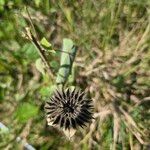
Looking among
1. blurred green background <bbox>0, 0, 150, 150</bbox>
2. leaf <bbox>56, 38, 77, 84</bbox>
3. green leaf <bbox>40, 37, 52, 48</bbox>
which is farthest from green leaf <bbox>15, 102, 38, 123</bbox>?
green leaf <bbox>40, 37, 52, 48</bbox>

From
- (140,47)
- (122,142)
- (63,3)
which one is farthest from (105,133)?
(63,3)

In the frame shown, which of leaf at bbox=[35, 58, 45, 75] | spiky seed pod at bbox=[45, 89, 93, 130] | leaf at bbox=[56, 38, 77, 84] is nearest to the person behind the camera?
spiky seed pod at bbox=[45, 89, 93, 130]

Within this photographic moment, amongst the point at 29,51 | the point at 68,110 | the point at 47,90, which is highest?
the point at 29,51

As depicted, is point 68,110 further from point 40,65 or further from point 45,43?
point 40,65

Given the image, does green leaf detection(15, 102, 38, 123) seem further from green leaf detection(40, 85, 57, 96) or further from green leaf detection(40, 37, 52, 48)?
green leaf detection(40, 37, 52, 48)

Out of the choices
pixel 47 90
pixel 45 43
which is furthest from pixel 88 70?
pixel 45 43

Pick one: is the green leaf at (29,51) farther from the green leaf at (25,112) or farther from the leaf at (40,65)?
the green leaf at (25,112)
